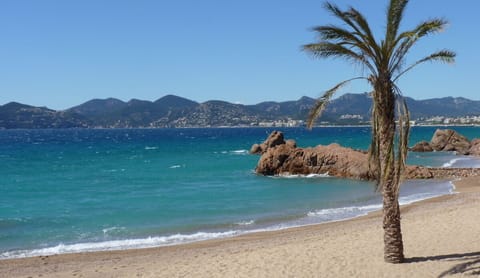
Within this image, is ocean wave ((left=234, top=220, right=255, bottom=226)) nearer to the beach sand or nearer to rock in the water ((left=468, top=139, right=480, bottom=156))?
the beach sand

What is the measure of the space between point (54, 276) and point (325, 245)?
862 cm

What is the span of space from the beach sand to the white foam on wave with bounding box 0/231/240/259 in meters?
0.94

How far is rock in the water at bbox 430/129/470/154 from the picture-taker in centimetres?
7619

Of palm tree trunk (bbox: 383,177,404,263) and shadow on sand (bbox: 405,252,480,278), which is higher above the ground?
palm tree trunk (bbox: 383,177,404,263)

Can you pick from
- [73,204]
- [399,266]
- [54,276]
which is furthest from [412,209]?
[73,204]

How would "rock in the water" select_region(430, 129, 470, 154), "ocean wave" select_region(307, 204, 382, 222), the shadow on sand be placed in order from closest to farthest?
the shadow on sand → "ocean wave" select_region(307, 204, 382, 222) → "rock in the water" select_region(430, 129, 470, 154)

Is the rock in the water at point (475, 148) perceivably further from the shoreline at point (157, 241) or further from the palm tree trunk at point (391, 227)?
the palm tree trunk at point (391, 227)

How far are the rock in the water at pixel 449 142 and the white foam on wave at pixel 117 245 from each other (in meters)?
63.7

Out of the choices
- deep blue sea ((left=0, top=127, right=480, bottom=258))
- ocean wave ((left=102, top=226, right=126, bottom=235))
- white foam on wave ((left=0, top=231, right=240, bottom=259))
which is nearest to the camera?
white foam on wave ((left=0, top=231, right=240, bottom=259))

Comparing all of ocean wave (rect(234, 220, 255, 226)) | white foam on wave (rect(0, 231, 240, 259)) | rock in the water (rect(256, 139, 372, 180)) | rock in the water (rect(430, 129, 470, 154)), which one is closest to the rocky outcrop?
rock in the water (rect(430, 129, 470, 154))

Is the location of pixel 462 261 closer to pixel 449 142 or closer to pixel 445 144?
pixel 449 142

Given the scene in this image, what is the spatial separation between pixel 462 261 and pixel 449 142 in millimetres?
70236

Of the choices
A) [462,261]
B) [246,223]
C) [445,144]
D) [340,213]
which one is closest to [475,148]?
[445,144]

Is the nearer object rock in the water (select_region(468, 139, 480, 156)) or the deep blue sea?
the deep blue sea
